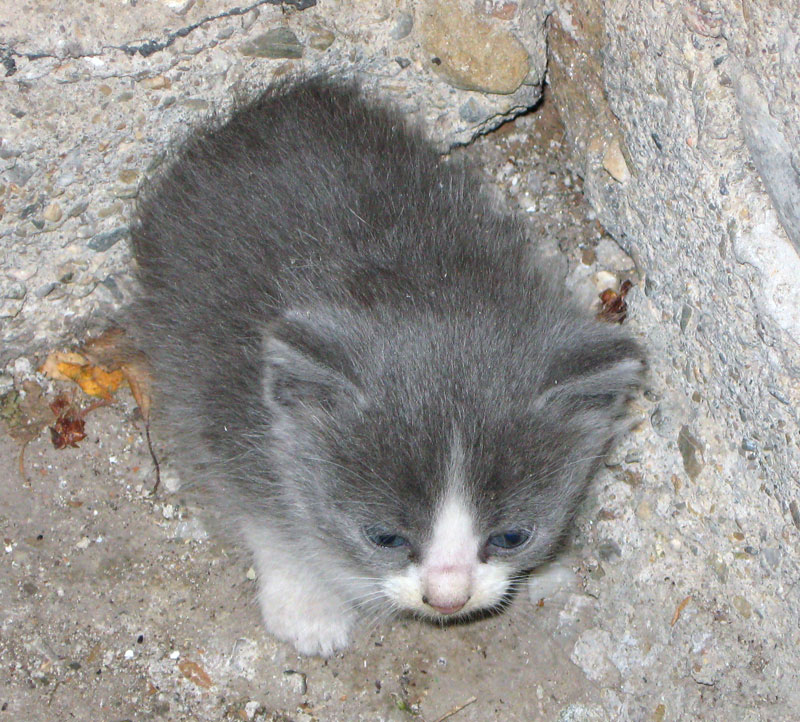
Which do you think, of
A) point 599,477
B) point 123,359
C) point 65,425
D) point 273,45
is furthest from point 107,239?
point 599,477

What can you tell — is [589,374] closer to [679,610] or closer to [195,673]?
[679,610]

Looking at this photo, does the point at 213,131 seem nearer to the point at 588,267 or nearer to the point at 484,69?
the point at 484,69

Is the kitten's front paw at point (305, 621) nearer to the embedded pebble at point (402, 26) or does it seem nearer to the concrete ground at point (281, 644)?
the concrete ground at point (281, 644)

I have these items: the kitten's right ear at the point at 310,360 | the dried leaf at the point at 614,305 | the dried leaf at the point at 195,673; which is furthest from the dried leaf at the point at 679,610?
the dried leaf at the point at 195,673

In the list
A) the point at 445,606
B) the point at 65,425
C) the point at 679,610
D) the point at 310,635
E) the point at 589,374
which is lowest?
the point at 310,635

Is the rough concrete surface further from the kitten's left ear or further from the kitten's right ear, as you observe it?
the kitten's right ear

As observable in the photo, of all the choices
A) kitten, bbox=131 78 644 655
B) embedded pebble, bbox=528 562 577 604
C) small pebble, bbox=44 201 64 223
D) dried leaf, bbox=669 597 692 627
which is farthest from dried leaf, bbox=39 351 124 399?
dried leaf, bbox=669 597 692 627

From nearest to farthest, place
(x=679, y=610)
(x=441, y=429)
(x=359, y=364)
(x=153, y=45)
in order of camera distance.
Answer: (x=441, y=429)
(x=359, y=364)
(x=153, y=45)
(x=679, y=610)
